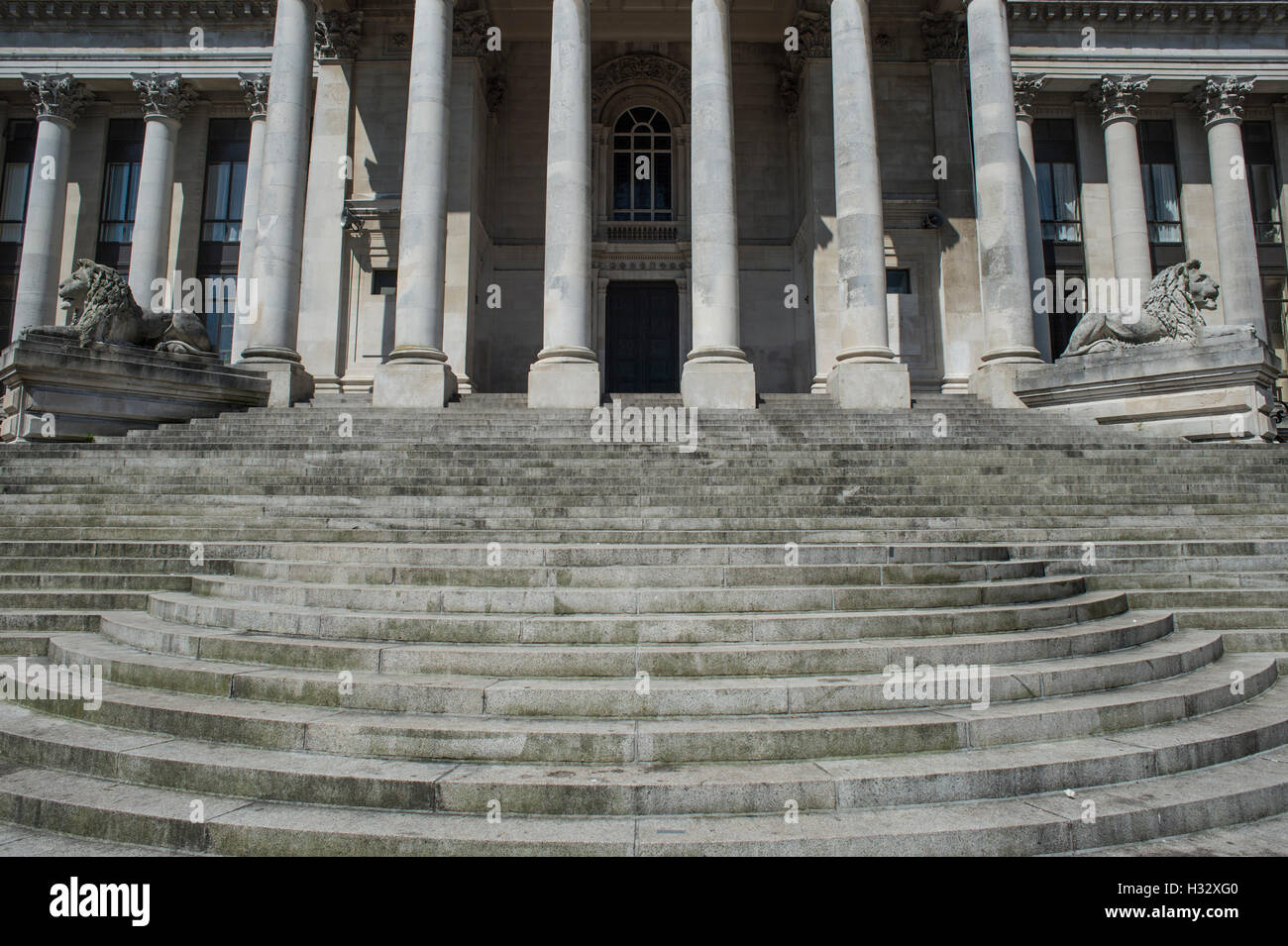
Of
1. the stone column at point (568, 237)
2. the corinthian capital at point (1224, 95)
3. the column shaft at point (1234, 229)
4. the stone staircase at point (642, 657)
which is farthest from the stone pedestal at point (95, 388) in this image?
the corinthian capital at point (1224, 95)

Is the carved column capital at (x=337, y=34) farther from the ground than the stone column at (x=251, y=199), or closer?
farther from the ground

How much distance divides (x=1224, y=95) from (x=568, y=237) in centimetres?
2327

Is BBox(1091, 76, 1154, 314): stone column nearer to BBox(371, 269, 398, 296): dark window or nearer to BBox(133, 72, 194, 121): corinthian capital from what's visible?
BBox(371, 269, 398, 296): dark window

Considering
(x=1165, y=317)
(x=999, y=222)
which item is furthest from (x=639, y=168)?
(x=1165, y=317)

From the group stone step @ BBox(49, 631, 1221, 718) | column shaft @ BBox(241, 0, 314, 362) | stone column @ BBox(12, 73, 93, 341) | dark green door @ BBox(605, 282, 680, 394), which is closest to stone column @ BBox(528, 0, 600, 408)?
column shaft @ BBox(241, 0, 314, 362)

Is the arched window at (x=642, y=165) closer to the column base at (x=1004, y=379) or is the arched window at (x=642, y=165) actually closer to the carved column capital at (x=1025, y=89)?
the carved column capital at (x=1025, y=89)

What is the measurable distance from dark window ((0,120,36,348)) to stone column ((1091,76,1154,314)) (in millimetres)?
36416

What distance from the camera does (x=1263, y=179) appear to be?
27453 mm

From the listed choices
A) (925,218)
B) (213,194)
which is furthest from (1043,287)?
(213,194)

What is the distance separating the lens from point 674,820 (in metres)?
4.19

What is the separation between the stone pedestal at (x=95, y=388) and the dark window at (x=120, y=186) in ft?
46.5

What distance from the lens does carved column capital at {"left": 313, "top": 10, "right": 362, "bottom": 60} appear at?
23.0 m

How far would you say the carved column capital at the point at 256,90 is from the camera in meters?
24.4
